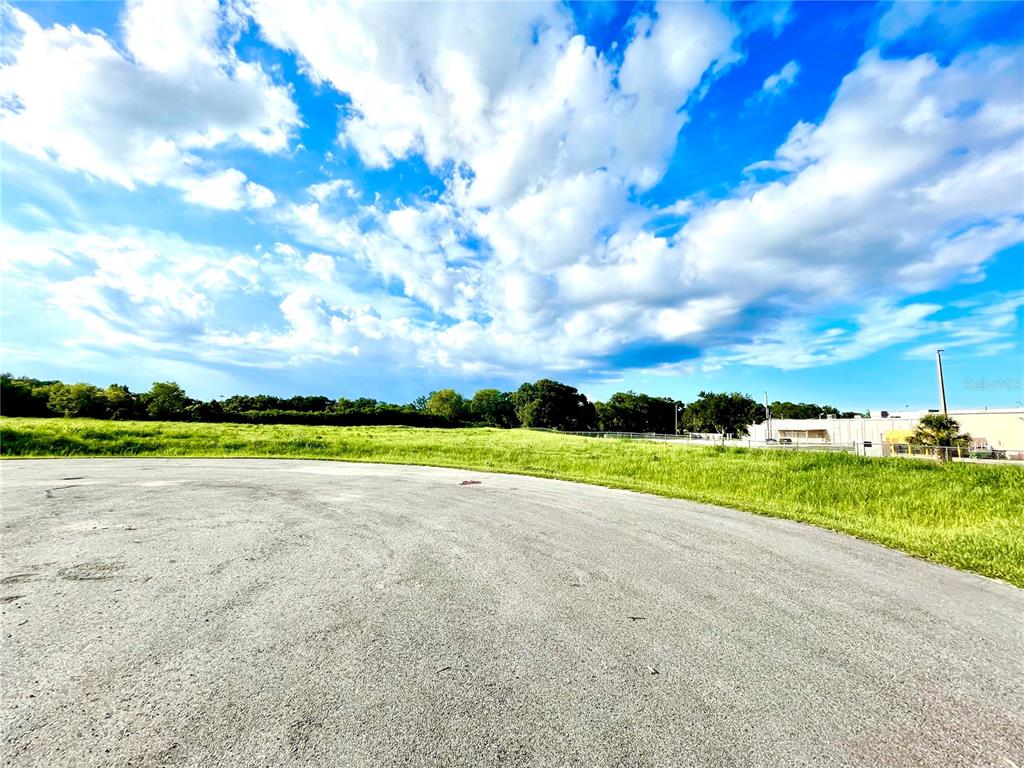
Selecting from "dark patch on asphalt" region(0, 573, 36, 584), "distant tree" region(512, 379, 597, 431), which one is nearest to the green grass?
"dark patch on asphalt" region(0, 573, 36, 584)

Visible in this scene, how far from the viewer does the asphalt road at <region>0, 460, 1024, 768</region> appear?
103 inches

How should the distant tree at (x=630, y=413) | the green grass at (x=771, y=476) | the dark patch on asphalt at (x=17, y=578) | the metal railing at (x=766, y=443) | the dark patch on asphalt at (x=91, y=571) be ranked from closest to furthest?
the dark patch on asphalt at (x=17, y=578)
the dark patch on asphalt at (x=91, y=571)
the green grass at (x=771, y=476)
the metal railing at (x=766, y=443)
the distant tree at (x=630, y=413)

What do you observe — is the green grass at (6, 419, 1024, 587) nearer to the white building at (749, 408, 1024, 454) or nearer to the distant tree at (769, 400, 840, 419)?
the white building at (749, 408, 1024, 454)

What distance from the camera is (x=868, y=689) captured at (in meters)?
3.22

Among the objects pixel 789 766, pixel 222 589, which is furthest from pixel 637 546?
pixel 222 589

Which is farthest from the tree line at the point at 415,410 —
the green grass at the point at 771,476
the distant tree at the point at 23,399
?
the green grass at the point at 771,476

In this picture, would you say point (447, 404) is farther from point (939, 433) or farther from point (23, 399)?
point (939, 433)

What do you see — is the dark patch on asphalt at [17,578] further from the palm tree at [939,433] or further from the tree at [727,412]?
the tree at [727,412]

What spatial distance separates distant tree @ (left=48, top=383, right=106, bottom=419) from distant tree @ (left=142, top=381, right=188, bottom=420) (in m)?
4.36

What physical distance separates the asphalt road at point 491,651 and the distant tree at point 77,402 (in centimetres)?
5689

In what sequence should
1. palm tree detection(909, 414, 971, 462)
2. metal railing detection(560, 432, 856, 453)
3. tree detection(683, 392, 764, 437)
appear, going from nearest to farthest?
palm tree detection(909, 414, 971, 462), metal railing detection(560, 432, 856, 453), tree detection(683, 392, 764, 437)

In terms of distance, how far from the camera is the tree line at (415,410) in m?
49.5

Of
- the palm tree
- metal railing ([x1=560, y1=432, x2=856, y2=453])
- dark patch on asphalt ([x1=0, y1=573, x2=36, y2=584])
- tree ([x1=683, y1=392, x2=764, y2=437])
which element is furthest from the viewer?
tree ([x1=683, y1=392, x2=764, y2=437])

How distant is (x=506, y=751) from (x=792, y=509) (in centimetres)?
1103
